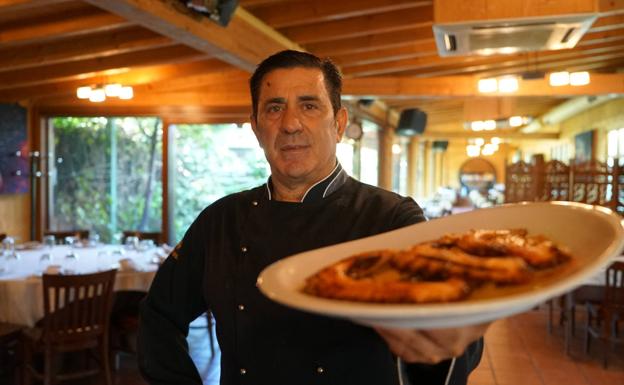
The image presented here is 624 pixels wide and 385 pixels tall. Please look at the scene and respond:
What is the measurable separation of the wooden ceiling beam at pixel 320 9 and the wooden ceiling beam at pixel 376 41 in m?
1.00

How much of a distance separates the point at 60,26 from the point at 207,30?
1172mm

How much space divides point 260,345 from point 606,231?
78 centimetres

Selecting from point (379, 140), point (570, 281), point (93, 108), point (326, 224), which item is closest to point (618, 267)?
point (326, 224)

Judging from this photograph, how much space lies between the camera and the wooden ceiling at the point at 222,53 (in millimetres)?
4477

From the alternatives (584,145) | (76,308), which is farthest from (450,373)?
(584,145)

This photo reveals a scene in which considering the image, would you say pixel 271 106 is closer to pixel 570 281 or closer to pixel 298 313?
pixel 298 313

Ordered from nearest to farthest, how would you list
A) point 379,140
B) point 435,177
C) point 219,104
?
point 219,104
point 379,140
point 435,177

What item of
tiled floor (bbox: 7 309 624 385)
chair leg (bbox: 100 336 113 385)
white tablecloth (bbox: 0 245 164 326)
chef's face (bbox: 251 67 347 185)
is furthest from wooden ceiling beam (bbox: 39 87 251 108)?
chef's face (bbox: 251 67 347 185)

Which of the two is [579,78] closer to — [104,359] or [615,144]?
[615,144]

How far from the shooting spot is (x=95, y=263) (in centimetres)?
497

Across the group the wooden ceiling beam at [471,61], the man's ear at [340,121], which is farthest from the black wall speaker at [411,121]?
the man's ear at [340,121]

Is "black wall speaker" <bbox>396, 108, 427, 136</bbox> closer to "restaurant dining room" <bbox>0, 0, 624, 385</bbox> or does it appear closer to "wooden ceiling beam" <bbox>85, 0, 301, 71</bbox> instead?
"restaurant dining room" <bbox>0, 0, 624, 385</bbox>

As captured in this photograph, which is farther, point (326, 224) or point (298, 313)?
point (326, 224)

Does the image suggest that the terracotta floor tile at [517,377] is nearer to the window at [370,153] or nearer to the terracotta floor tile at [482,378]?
the terracotta floor tile at [482,378]
